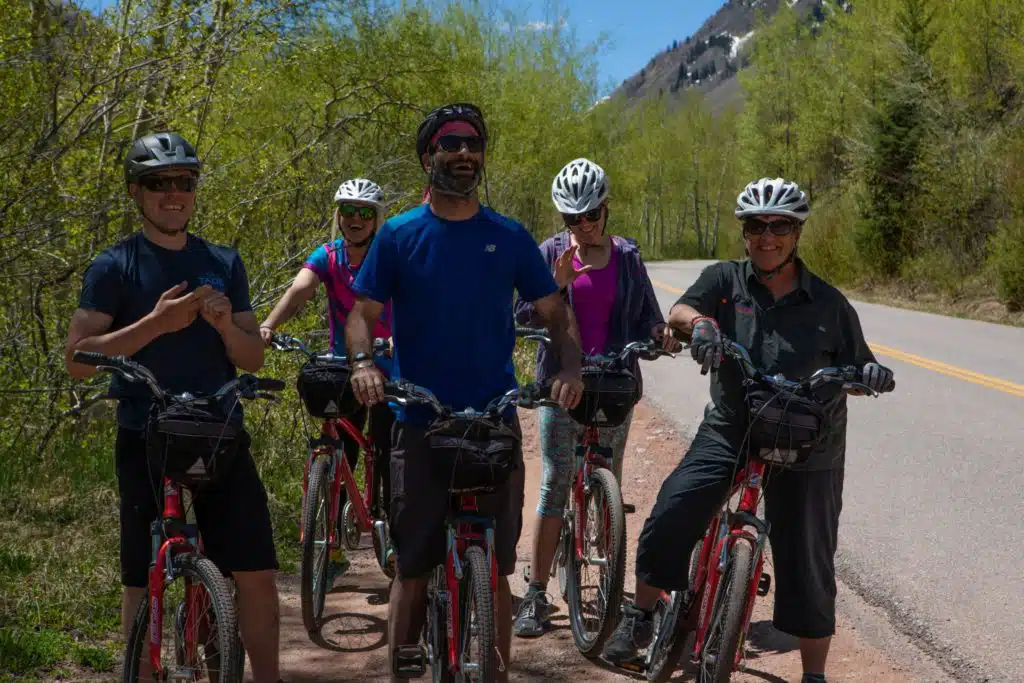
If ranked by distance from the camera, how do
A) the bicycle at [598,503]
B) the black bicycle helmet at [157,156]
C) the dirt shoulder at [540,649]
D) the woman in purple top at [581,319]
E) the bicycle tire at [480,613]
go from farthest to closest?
1. the woman in purple top at [581,319]
2. the bicycle at [598,503]
3. the dirt shoulder at [540,649]
4. the black bicycle helmet at [157,156]
5. the bicycle tire at [480,613]

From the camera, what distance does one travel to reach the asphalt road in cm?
573

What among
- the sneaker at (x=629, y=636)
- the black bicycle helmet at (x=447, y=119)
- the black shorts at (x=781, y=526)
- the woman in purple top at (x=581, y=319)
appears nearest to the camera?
the black bicycle helmet at (x=447, y=119)

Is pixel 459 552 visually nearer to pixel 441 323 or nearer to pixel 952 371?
pixel 441 323

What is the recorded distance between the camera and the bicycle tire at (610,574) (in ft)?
17.0

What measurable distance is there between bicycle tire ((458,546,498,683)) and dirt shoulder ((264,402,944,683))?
4.21 feet

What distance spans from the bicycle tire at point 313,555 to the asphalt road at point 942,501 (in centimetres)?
291

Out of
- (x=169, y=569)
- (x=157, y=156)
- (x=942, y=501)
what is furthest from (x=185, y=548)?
(x=942, y=501)

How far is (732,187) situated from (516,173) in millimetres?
71916

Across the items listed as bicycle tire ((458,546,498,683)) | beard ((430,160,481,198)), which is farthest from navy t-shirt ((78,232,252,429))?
bicycle tire ((458,546,498,683))

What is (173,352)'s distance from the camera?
3916mm

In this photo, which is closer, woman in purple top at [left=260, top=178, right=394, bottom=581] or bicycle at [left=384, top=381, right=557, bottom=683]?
bicycle at [left=384, top=381, right=557, bottom=683]

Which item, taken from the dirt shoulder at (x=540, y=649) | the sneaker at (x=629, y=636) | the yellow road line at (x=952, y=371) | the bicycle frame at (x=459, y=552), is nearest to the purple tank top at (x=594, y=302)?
the sneaker at (x=629, y=636)

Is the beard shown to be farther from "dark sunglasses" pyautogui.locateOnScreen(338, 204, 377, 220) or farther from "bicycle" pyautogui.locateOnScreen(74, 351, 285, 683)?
"dark sunglasses" pyautogui.locateOnScreen(338, 204, 377, 220)

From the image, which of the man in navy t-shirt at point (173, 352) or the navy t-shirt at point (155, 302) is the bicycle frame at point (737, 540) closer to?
the man in navy t-shirt at point (173, 352)
